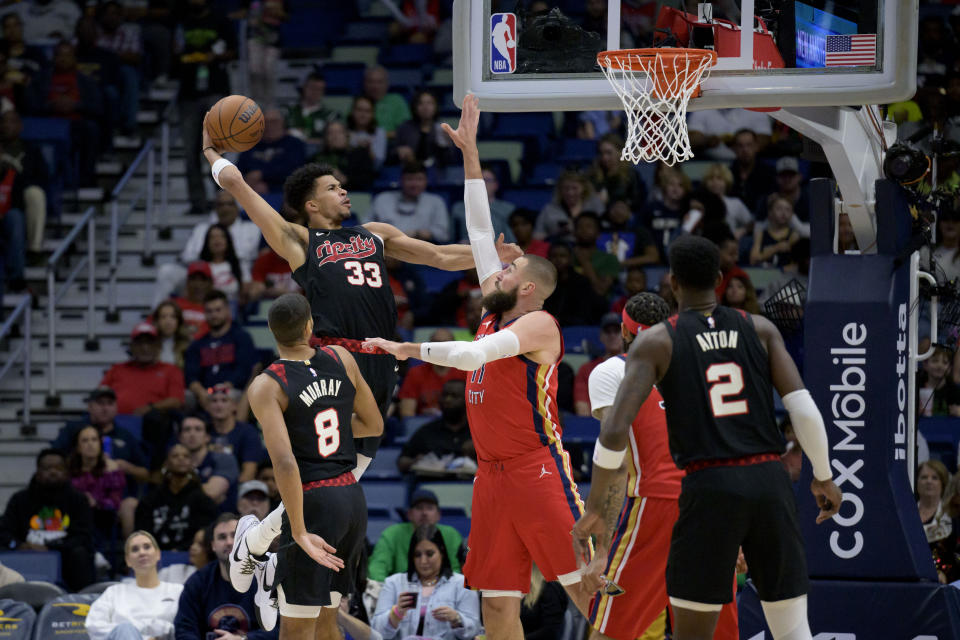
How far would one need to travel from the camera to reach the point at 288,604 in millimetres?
6844

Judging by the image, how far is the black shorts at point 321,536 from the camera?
6.80 metres

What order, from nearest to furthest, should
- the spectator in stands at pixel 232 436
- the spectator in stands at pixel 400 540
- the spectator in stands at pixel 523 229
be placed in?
the spectator in stands at pixel 400 540
the spectator in stands at pixel 232 436
the spectator in stands at pixel 523 229

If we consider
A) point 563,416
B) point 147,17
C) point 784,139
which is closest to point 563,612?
point 563,416

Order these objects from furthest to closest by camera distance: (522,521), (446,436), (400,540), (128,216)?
(128,216)
(446,436)
(400,540)
(522,521)

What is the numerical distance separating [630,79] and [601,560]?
2.85 meters

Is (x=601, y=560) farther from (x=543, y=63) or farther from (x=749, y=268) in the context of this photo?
(x=749, y=268)

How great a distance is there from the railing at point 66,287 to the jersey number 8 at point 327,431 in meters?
7.46

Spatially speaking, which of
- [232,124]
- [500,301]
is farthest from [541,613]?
[232,124]

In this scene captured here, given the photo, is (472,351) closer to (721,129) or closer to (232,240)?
(232,240)

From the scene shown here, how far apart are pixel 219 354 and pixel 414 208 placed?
102 inches

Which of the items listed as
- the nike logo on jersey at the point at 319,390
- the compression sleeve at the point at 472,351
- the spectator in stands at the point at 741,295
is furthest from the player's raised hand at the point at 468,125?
the spectator in stands at the point at 741,295

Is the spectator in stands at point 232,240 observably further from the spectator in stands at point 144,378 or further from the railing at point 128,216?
the spectator in stands at point 144,378

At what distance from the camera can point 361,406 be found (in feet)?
23.6

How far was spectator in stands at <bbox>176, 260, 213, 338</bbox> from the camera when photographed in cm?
1372
